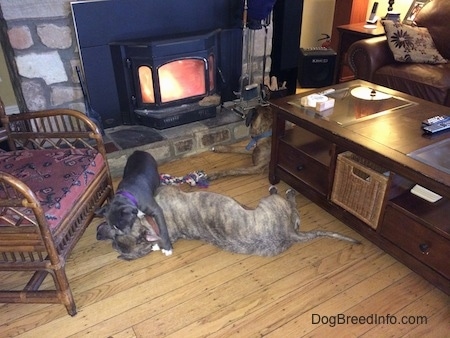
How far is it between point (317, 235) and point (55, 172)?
1302 millimetres

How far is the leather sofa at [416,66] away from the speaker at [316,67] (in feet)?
2.05

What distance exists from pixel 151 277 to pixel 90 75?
146 centimetres

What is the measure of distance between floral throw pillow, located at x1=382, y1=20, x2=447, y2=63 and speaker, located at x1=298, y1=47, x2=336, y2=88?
76cm

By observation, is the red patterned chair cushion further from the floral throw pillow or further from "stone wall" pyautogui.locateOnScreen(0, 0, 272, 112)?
the floral throw pillow

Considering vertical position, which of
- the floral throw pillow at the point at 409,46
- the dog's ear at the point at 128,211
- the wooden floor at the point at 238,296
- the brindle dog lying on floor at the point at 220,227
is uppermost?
the floral throw pillow at the point at 409,46

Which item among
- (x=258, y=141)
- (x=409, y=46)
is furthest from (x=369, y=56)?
(x=258, y=141)

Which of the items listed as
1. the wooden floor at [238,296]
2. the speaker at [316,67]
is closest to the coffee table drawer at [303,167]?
the wooden floor at [238,296]

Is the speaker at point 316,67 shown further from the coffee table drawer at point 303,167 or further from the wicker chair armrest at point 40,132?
the wicker chair armrest at point 40,132

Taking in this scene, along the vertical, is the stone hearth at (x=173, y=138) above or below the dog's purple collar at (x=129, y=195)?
below

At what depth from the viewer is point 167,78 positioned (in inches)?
107

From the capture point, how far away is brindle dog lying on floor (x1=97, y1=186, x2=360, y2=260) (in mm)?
1821

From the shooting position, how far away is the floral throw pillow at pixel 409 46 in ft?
9.75

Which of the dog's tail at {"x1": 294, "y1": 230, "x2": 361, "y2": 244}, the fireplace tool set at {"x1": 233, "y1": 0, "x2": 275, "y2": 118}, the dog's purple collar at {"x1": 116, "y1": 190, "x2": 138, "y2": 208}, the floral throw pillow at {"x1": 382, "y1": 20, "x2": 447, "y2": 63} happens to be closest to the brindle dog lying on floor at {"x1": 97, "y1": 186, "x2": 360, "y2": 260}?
the dog's tail at {"x1": 294, "y1": 230, "x2": 361, "y2": 244}

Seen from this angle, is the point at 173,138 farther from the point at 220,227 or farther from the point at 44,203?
the point at 44,203
